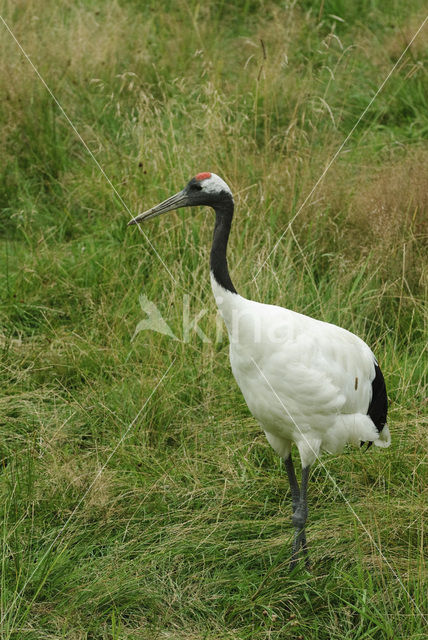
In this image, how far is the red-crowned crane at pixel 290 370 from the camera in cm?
353

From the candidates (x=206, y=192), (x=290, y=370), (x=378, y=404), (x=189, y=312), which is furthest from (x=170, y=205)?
(x=378, y=404)

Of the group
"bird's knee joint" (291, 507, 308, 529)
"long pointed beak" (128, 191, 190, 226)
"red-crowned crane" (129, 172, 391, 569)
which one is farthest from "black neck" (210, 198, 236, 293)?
"bird's knee joint" (291, 507, 308, 529)

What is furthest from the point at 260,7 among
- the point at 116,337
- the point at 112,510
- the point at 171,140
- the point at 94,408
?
the point at 112,510

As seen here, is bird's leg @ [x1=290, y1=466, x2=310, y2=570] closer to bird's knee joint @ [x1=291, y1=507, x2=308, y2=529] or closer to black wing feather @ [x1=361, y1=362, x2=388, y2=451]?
bird's knee joint @ [x1=291, y1=507, x2=308, y2=529]

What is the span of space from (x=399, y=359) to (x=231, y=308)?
1.42 meters

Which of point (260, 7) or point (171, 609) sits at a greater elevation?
point (260, 7)

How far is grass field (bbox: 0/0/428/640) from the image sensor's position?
338 centimetres

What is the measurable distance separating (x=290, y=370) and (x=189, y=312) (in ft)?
4.52

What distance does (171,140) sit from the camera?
235 inches

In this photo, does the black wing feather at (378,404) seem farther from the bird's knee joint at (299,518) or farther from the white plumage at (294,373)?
the bird's knee joint at (299,518)

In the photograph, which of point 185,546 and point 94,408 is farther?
point 94,408

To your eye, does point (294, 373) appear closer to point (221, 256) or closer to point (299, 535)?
point (221, 256)

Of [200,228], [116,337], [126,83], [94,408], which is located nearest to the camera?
[94,408]

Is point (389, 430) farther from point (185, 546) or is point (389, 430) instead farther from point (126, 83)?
point (126, 83)
